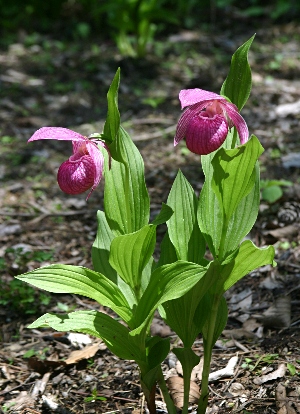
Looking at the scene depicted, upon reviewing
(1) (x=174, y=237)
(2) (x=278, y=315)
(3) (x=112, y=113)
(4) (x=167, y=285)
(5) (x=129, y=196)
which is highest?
(3) (x=112, y=113)

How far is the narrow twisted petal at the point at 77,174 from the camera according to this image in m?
1.43

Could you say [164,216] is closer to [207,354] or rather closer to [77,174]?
[77,174]

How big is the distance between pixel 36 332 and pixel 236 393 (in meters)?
0.93

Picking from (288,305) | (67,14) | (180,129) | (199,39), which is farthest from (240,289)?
(67,14)

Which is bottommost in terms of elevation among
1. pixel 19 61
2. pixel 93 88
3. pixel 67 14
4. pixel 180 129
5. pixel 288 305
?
pixel 288 305

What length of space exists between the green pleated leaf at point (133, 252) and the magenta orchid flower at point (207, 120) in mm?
272

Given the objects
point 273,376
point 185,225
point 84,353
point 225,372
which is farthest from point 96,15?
point 273,376

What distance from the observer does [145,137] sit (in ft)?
12.4

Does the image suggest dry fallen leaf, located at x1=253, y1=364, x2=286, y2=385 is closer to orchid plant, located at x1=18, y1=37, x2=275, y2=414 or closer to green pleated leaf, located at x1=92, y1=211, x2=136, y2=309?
orchid plant, located at x1=18, y1=37, x2=275, y2=414

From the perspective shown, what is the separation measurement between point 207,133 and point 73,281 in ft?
1.89

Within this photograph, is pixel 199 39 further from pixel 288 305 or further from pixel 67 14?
pixel 288 305

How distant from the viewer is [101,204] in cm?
315

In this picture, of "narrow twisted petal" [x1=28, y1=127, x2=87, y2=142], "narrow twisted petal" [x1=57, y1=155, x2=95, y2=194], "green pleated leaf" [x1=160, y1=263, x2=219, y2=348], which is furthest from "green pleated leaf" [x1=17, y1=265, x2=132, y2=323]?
"narrow twisted petal" [x1=28, y1=127, x2=87, y2=142]

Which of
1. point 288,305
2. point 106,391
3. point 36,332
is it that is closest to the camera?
point 106,391
